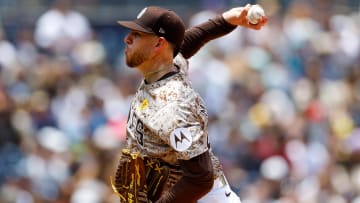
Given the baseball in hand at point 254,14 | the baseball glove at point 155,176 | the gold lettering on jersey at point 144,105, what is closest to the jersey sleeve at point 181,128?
the gold lettering on jersey at point 144,105

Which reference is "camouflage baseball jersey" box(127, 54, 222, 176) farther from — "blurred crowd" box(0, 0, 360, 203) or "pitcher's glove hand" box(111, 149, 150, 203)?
"blurred crowd" box(0, 0, 360, 203)

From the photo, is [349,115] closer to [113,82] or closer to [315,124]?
[315,124]

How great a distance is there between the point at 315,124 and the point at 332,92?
2.36ft

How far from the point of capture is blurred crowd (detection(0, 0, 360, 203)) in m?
11.3

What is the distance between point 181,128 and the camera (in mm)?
5223

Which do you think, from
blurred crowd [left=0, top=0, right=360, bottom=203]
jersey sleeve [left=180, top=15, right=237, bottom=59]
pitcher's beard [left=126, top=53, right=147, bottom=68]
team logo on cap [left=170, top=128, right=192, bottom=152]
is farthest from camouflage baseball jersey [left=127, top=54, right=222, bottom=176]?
blurred crowd [left=0, top=0, right=360, bottom=203]

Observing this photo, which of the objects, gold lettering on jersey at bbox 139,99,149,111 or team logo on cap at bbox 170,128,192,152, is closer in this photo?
team logo on cap at bbox 170,128,192,152

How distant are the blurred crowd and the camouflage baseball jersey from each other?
17.8ft

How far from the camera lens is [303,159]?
11609 mm

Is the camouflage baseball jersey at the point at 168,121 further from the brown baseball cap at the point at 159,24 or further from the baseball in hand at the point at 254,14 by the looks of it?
the baseball in hand at the point at 254,14

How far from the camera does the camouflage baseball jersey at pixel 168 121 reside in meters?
5.23

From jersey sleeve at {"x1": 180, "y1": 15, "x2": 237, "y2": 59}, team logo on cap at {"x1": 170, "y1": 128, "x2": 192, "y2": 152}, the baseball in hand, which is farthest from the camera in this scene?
jersey sleeve at {"x1": 180, "y1": 15, "x2": 237, "y2": 59}

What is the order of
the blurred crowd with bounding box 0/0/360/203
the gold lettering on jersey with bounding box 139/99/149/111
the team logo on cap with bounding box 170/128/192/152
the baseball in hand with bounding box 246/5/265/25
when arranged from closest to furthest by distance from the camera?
1. the team logo on cap with bounding box 170/128/192/152
2. the gold lettering on jersey with bounding box 139/99/149/111
3. the baseball in hand with bounding box 246/5/265/25
4. the blurred crowd with bounding box 0/0/360/203

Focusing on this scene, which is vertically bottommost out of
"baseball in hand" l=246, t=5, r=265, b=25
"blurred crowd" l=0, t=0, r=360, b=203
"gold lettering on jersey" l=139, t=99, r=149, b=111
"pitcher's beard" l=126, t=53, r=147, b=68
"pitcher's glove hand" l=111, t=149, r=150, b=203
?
"blurred crowd" l=0, t=0, r=360, b=203
